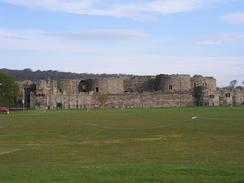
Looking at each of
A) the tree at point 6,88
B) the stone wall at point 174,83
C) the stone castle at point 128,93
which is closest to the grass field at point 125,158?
the tree at point 6,88

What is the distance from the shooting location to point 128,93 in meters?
121

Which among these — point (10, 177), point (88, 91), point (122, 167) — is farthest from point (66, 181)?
point (88, 91)

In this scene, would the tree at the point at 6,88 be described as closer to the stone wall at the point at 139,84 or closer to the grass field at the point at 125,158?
the stone wall at the point at 139,84

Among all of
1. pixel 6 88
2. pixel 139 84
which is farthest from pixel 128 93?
pixel 6 88

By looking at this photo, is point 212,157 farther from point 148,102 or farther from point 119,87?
point 119,87

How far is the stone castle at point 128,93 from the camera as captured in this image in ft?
373

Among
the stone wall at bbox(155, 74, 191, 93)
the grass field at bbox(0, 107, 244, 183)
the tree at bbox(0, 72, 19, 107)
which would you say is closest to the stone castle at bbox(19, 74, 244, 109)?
the stone wall at bbox(155, 74, 191, 93)

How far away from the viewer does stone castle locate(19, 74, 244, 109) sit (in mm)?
113644

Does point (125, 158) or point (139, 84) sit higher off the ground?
point (139, 84)

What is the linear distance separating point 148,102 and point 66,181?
10837 centimetres

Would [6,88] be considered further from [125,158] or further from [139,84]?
[125,158]

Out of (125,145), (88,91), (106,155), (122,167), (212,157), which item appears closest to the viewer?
(122,167)

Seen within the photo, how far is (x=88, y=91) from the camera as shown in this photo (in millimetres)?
126500

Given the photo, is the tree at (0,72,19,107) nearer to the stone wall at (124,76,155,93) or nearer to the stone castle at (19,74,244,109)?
the stone castle at (19,74,244,109)
